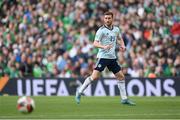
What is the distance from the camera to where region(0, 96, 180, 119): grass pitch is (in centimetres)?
1568

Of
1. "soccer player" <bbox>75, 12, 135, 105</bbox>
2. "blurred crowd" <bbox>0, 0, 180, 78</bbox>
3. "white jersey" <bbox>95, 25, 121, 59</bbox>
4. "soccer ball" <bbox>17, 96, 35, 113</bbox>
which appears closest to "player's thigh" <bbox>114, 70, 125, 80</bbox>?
"soccer player" <bbox>75, 12, 135, 105</bbox>

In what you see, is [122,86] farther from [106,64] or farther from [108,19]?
[108,19]

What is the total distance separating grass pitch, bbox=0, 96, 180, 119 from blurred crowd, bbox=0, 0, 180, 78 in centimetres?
553

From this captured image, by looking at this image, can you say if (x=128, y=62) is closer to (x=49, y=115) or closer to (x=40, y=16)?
(x=40, y=16)

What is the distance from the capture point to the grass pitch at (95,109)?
1568 cm

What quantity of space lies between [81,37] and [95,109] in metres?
10.1

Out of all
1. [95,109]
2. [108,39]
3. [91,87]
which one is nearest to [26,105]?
[95,109]

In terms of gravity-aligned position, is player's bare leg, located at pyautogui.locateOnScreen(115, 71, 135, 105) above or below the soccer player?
below

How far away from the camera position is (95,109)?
17.4 m

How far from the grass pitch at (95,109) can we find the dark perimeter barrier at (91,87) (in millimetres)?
4048

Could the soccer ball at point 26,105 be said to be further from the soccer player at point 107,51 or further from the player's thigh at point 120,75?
the player's thigh at point 120,75

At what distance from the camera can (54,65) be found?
26.8 meters

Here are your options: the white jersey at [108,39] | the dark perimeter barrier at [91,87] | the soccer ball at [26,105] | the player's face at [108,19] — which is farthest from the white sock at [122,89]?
the dark perimeter barrier at [91,87]

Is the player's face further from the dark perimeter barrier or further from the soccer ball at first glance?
the dark perimeter barrier
